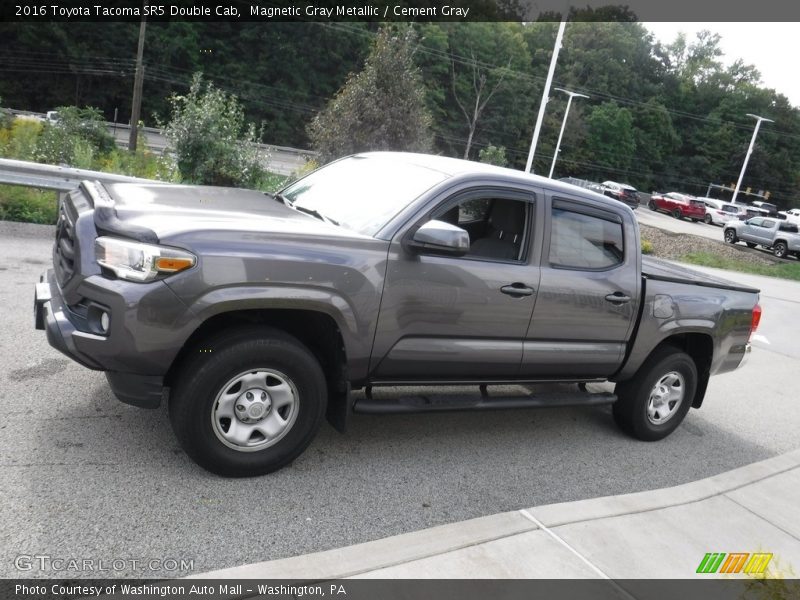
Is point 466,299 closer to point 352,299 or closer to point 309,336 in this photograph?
point 352,299

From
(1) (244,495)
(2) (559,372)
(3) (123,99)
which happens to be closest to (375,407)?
(1) (244,495)

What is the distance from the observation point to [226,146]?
13.1 metres

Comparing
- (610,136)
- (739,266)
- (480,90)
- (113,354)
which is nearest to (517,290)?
(113,354)

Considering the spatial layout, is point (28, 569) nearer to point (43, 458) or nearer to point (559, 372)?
point (43, 458)

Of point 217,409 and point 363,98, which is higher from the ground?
point 363,98

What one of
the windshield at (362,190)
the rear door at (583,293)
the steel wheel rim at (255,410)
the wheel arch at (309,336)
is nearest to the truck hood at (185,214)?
the windshield at (362,190)

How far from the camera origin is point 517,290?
4.35 m

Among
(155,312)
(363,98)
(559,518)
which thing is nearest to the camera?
(155,312)

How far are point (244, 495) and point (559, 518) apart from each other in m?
1.77

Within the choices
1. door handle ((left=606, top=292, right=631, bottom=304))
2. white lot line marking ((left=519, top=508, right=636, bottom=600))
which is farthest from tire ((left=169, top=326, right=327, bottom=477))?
door handle ((left=606, top=292, right=631, bottom=304))

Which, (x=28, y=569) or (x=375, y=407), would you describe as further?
(x=375, y=407)

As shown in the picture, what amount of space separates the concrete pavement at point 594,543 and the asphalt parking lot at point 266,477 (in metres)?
0.23

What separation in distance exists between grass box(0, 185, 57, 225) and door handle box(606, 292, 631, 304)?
7.92 m

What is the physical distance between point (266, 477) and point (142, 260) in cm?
141
